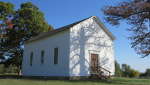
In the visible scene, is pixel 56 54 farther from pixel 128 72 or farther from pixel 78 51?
pixel 128 72

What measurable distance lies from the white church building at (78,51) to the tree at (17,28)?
12.2 metres

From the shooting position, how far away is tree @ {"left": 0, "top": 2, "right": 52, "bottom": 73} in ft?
120

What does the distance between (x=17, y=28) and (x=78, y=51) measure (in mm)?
19551

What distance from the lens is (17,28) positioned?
3694 cm

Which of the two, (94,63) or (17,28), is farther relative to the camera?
(17,28)

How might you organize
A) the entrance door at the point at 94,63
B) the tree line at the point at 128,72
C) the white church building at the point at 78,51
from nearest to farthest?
1. the white church building at the point at 78,51
2. the entrance door at the point at 94,63
3. the tree line at the point at 128,72

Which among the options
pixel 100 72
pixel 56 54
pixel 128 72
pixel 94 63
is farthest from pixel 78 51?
pixel 128 72

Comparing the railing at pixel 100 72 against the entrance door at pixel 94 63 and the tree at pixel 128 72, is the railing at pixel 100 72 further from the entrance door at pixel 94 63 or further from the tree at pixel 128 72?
the tree at pixel 128 72

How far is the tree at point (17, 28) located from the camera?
36719mm

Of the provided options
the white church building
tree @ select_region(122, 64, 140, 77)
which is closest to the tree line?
tree @ select_region(122, 64, 140, 77)

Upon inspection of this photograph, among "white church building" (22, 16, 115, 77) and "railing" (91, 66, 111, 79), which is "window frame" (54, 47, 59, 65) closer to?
"white church building" (22, 16, 115, 77)

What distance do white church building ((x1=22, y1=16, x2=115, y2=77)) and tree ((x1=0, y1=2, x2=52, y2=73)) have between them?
12.2 meters

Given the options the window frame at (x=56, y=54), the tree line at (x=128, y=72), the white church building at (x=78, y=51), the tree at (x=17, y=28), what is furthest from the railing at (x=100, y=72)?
the tree at (x=17, y=28)

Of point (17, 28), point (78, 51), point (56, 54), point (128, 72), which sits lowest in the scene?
point (128, 72)
